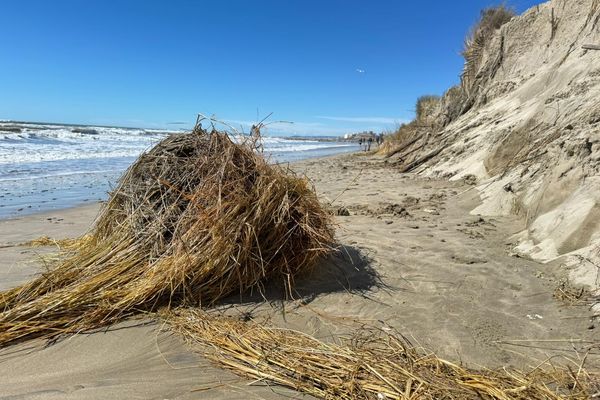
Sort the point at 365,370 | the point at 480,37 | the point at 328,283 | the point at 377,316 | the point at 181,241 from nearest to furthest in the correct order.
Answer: the point at 365,370 < the point at 377,316 < the point at 181,241 < the point at 328,283 < the point at 480,37

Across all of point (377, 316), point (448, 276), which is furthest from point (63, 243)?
point (448, 276)

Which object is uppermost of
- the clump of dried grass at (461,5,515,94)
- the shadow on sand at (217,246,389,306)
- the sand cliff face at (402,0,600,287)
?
the clump of dried grass at (461,5,515,94)

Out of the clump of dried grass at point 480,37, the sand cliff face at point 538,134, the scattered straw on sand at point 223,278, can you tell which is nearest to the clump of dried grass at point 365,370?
the scattered straw on sand at point 223,278

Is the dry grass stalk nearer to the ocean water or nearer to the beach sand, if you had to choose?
the beach sand

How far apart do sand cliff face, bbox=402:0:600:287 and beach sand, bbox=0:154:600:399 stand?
338 millimetres

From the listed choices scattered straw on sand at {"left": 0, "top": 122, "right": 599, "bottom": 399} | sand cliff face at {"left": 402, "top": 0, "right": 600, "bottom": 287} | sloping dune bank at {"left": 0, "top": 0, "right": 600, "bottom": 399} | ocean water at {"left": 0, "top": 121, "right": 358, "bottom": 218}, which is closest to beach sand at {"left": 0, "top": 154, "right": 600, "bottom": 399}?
sloping dune bank at {"left": 0, "top": 0, "right": 600, "bottom": 399}

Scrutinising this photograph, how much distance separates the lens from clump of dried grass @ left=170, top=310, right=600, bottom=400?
197 centimetres

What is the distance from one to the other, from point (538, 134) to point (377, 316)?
481 cm

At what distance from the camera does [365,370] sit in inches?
84.3

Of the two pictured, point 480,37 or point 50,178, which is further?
point 480,37

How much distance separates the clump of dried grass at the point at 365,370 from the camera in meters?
1.97

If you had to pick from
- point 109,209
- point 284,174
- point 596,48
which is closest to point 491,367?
point 284,174

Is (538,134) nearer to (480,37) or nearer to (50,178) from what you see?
(480,37)

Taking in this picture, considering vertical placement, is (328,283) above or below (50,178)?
above
